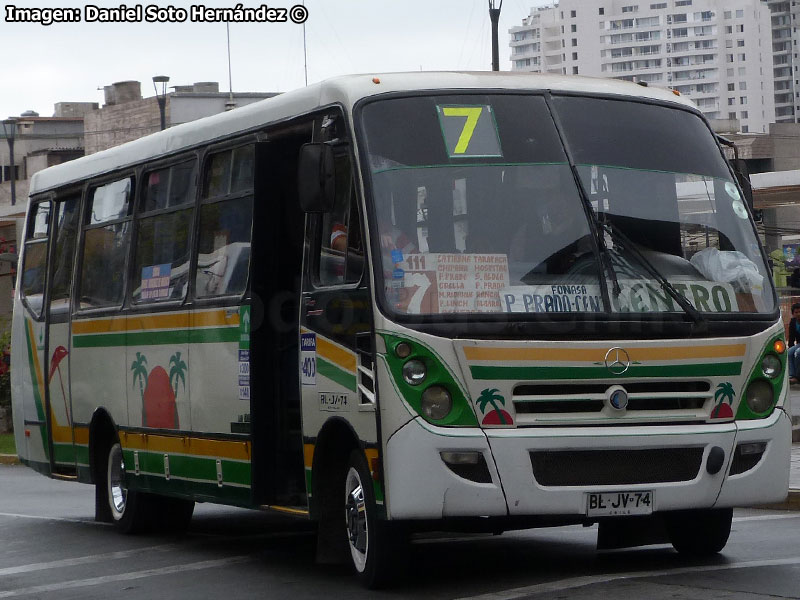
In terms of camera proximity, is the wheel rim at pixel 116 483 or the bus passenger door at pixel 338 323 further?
the wheel rim at pixel 116 483

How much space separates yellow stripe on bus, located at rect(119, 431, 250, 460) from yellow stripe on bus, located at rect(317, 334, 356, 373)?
1.33 metres

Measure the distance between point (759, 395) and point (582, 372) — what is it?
116 centimetres

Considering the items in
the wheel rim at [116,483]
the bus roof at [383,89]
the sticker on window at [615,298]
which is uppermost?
the bus roof at [383,89]

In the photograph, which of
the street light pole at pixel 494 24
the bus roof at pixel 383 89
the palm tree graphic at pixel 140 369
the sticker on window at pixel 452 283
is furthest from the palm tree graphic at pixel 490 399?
the street light pole at pixel 494 24

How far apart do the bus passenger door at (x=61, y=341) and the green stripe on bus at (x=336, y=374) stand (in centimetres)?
521

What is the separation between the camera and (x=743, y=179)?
1012cm

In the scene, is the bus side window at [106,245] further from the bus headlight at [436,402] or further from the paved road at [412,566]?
the bus headlight at [436,402]

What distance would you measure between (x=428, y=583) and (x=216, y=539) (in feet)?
12.7

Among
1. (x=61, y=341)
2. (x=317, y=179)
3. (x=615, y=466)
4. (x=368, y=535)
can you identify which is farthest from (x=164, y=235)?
(x=615, y=466)

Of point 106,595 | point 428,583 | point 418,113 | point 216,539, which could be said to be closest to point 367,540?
point 428,583

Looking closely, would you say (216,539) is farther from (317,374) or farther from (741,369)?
(741,369)

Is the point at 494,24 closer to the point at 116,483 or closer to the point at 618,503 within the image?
the point at 116,483

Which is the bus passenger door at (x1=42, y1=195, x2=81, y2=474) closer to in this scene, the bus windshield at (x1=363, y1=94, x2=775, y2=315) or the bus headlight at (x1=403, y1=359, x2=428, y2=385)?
the bus windshield at (x1=363, y1=94, x2=775, y2=315)

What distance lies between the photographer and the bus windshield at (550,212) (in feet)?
29.4
